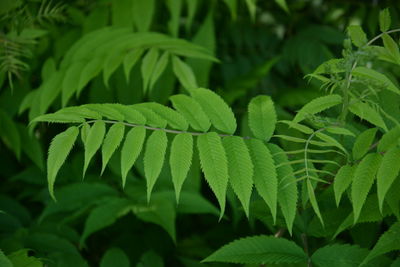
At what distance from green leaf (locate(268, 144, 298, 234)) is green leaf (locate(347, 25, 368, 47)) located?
395mm

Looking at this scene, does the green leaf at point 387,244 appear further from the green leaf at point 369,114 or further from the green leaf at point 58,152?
the green leaf at point 58,152

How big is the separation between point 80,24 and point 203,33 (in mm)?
727

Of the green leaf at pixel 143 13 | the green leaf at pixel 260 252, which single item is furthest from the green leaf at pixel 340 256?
the green leaf at pixel 143 13

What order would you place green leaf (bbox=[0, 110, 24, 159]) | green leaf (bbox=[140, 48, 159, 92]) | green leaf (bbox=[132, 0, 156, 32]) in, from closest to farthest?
1. green leaf (bbox=[140, 48, 159, 92])
2. green leaf (bbox=[0, 110, 24, 159])
3. green leaf (bbox=[132, 0, 156, 32])

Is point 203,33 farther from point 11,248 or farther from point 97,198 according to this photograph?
point 11,248

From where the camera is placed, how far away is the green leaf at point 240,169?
1.26 meters

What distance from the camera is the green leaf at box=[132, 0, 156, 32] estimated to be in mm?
2439

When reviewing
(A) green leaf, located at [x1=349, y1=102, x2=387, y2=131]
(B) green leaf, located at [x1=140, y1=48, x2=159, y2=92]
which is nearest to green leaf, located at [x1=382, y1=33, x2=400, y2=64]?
(A) green leaf, located at [x1=349, y1=102, x2=387, y2=131]

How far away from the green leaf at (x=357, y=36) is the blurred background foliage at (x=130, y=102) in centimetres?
59

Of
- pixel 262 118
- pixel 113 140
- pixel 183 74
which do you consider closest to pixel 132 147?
pixel 113 140

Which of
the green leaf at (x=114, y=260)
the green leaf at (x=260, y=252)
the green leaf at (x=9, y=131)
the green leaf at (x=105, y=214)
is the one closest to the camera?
the green leaf at (x=260, y=252)

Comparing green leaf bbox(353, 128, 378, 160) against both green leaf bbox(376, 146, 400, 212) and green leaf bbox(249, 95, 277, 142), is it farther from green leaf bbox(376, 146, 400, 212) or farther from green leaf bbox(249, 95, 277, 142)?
green leaf bbox(249, 95, 277, 142)

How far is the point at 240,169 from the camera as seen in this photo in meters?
1.30

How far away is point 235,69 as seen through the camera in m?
3.19
